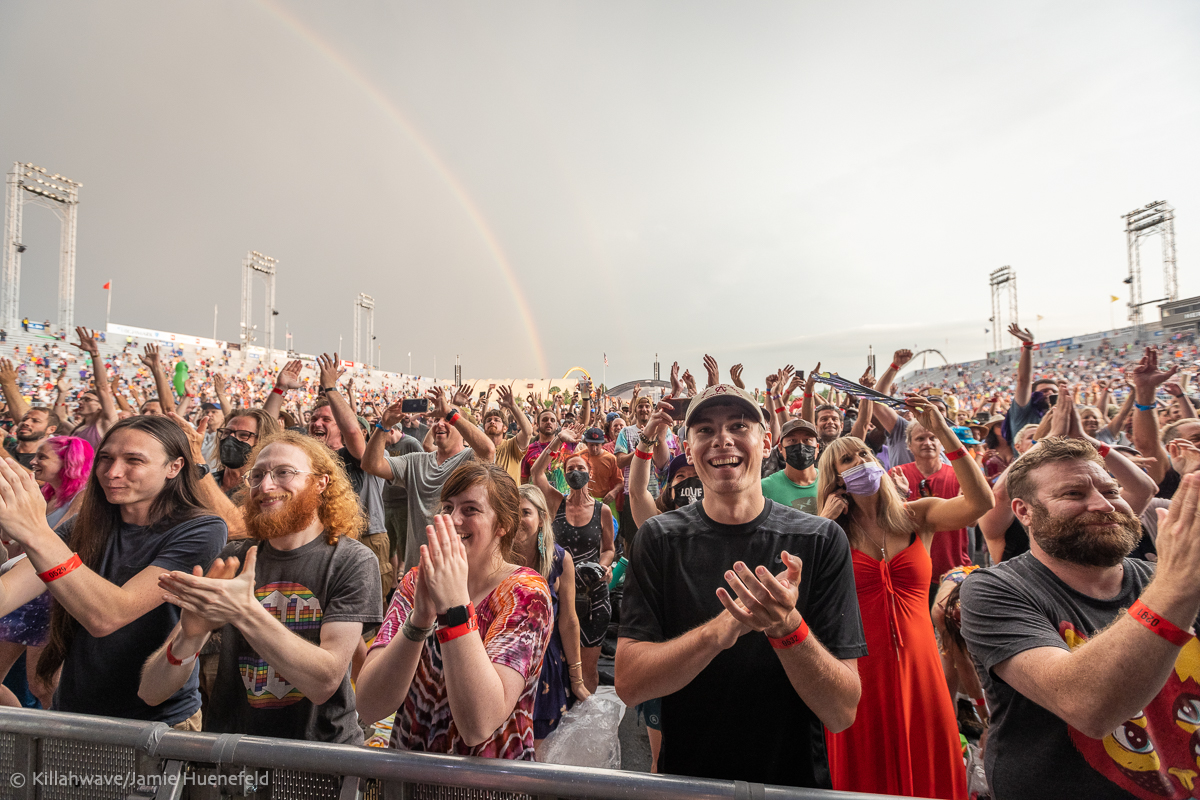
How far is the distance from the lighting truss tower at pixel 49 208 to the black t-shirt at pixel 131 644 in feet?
147

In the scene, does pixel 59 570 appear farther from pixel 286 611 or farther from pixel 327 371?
pixel 327 371

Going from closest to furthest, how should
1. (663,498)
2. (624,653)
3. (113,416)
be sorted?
1. (624,653)
2. (663,498)
3. (113,416)

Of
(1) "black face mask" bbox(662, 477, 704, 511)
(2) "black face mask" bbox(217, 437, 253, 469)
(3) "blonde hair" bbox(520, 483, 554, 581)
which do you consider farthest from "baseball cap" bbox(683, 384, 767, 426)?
(2) "black face mask" bbox(217, 437, 253, 469)

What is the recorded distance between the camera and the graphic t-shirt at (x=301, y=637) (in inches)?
84.5

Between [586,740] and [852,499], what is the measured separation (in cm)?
188

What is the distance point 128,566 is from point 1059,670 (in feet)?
10.7

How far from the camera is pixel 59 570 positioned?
199cm

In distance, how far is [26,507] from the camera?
2.01 metres

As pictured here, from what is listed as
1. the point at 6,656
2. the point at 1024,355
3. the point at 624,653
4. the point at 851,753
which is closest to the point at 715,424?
the point at 624,653

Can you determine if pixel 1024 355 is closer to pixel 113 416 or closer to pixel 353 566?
pixel 353 566

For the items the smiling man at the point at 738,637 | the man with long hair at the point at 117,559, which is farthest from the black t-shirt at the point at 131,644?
the smiling man at the point at 738,637

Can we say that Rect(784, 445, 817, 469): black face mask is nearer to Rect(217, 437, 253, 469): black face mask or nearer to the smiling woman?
the smiling woman

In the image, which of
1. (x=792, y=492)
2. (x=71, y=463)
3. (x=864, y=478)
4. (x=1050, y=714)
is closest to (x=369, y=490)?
(x=71, y=463)

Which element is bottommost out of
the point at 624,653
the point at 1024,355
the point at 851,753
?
the point at 851,753
